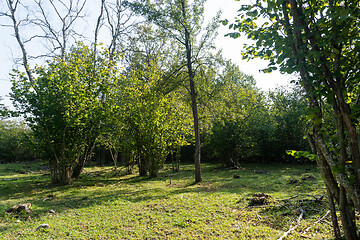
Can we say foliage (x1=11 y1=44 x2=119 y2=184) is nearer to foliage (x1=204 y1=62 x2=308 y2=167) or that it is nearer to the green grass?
the green grass

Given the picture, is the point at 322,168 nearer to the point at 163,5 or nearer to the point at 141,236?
the point at 141,236

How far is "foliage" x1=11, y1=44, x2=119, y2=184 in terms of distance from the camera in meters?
7.86

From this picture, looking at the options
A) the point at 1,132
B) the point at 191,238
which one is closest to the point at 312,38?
the point at 191,238

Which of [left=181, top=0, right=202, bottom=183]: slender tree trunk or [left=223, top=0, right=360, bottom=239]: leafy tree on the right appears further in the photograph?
[left=181, top=0, right=202, bottom=183]: slender tree trunk

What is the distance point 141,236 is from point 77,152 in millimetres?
6326

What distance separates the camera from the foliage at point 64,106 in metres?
7.86

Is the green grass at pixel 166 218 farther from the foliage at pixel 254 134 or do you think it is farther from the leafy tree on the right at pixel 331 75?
the foliage at pixel 254 134

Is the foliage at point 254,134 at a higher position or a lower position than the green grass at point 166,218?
higher

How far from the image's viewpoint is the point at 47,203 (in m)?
6.01

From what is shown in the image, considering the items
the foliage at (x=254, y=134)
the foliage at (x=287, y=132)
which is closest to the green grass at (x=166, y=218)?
the foliage at (x=254, y=134)

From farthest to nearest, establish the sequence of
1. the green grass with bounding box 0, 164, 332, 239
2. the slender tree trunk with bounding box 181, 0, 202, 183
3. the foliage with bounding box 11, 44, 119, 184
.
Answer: the slender tree trunk with bounding box 181, 0, 202, 183
the foliage with bounding box 11, 44, 119, 184
the green grass with bounding box 0, 164, 332, 239

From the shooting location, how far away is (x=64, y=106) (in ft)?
26.3

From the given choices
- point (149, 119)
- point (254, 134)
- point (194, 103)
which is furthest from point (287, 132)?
point (149, 119)

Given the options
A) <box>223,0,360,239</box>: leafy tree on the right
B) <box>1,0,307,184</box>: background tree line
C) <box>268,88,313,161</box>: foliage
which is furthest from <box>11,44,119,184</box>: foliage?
<box>268,88,313,161</box>: foliage
